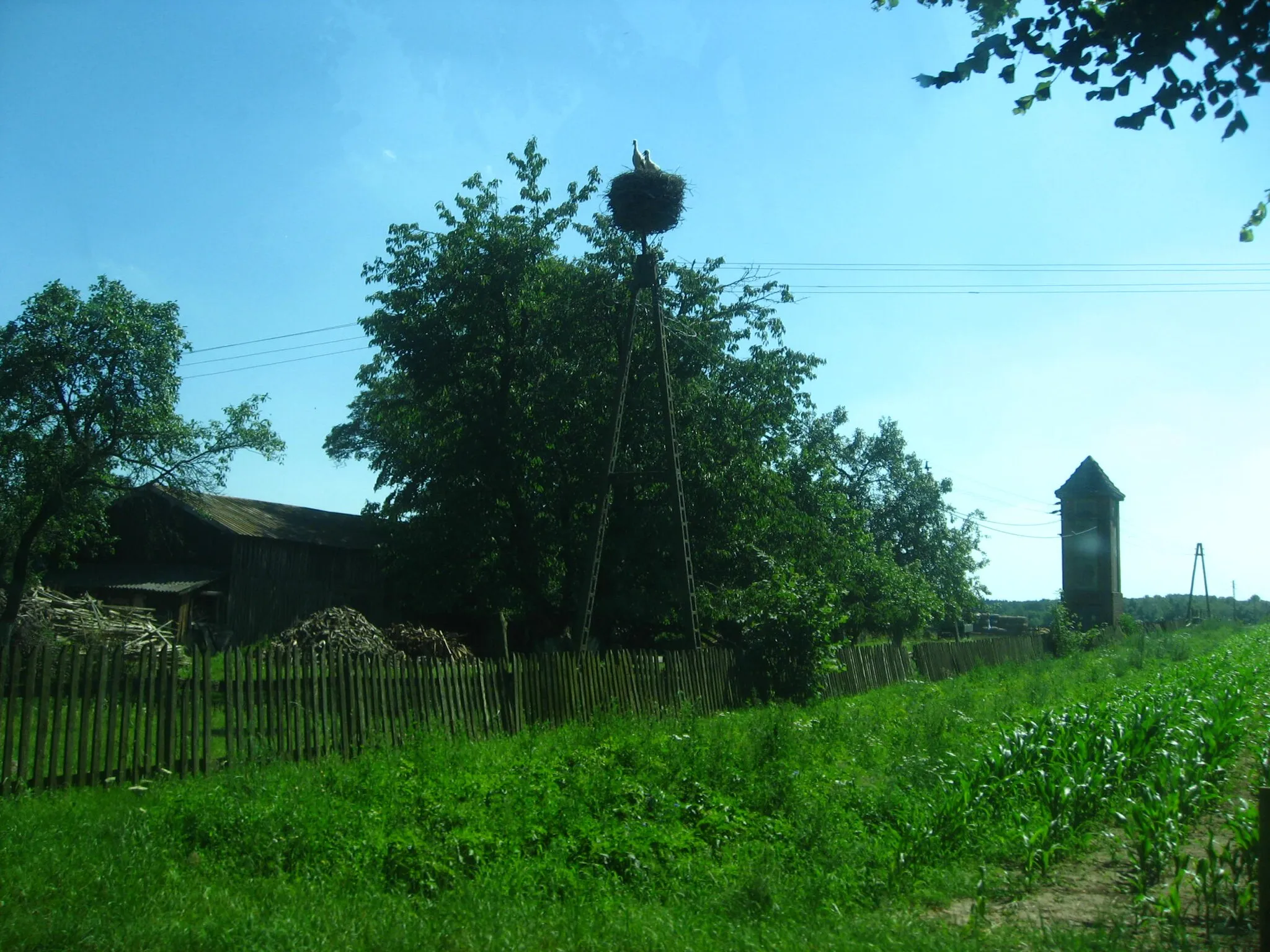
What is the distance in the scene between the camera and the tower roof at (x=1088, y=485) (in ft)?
174

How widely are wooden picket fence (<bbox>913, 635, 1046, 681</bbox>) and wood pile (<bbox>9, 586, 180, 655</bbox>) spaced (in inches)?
731

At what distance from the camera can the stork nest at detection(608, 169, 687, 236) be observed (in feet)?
60.3

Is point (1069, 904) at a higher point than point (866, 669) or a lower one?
higher

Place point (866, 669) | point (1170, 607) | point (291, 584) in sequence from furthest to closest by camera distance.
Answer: point (1170, 607) < point (291, 584) < point (866, 669)

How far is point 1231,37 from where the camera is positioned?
562cm

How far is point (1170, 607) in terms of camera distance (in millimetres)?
114125

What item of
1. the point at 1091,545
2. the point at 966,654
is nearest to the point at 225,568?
the point at 966,654

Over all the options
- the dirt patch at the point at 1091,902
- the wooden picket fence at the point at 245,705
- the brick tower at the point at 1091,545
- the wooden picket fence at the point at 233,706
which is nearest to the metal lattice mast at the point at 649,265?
the wooden picket fence at the point at 245,705

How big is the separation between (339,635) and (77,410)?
7.30m

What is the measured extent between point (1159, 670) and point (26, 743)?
79.8 ft

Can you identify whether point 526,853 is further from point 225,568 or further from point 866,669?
point 225,568

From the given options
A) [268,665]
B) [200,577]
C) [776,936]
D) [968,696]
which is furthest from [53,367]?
[776,936]

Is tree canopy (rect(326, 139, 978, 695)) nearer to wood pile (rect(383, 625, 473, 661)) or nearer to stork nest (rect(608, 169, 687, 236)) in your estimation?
wood pile (rect(383, 625, 473, 661))

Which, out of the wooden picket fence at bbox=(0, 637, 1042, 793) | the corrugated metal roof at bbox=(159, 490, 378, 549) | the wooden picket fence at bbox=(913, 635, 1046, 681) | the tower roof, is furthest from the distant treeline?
the wooden picket fence at bbox=(0, 637, 1042, 793)
